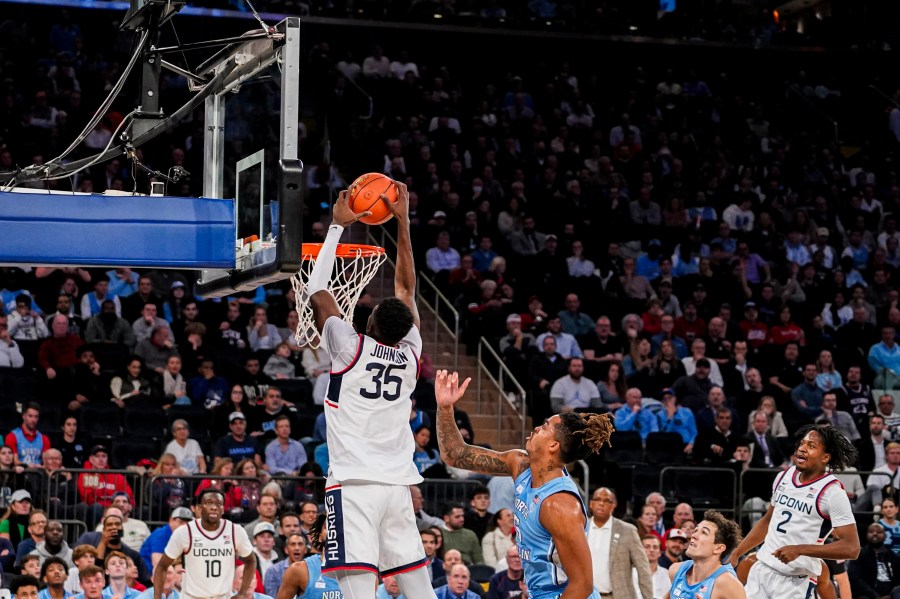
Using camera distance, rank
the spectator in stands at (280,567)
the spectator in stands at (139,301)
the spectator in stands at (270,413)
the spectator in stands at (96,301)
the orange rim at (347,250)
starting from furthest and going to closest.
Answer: the spectator in stands at (139,301)
the spectator in stands at (96,301)
the spectator in stands at (270,413)
the spectator in stands at (280,567)
the orange rim at (347,250)

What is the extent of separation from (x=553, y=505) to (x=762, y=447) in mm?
10110

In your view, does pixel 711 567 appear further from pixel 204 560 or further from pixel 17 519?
pixel 17 519

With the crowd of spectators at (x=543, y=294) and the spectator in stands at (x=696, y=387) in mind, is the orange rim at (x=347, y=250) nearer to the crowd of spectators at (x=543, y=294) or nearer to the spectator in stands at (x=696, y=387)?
the crowd of spectators at (x=543, y=294)

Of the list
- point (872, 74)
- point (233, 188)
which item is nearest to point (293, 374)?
point (233, 188)

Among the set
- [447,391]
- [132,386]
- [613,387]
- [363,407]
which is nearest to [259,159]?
[363,407]

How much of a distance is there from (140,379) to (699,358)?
685cm

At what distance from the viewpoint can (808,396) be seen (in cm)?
1733

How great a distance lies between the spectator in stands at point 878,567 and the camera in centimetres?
1384

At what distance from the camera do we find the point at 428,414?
1516 cm

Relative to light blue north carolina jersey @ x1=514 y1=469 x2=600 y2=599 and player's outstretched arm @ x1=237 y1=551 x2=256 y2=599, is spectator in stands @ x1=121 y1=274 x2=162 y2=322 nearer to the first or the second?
player's outstretched arm @ x1=237 y1=551 x2=256 y2=599

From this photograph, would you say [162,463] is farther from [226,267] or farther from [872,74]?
[872,74]

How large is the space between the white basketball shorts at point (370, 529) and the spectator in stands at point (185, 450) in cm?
703

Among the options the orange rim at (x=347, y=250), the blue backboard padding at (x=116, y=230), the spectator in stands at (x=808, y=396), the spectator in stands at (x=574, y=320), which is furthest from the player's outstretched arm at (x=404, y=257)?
the spectator in stands at (x=808, y=396)

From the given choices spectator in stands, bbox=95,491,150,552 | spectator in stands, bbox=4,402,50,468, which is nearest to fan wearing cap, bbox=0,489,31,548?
spectator in stands, bbox=95,491,150,552
